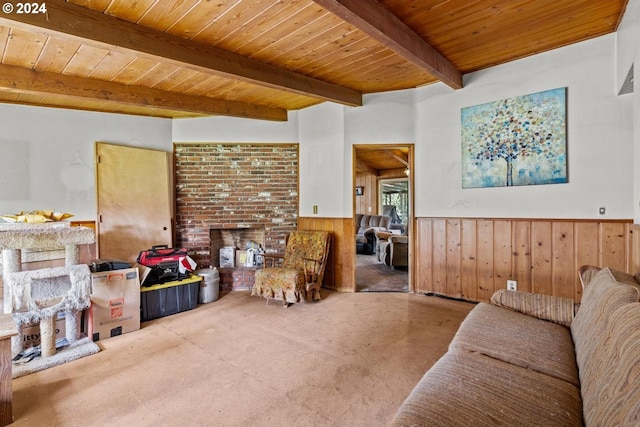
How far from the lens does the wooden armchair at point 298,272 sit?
146 inches

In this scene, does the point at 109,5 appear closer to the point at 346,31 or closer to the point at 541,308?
the point at 346,31

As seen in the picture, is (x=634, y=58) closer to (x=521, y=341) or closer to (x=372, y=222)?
(x=521, y=341)

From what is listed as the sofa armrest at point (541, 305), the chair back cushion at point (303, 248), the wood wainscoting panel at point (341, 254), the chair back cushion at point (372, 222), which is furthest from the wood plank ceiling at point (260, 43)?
the chair back cushion at point (372, 222)

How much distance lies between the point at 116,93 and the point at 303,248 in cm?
281

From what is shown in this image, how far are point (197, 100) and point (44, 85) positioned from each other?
57.1 inches

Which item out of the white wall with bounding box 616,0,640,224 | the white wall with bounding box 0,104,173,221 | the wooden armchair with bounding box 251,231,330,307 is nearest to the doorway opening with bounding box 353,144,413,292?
the wooden armchair with bounding box 251,231,330,307

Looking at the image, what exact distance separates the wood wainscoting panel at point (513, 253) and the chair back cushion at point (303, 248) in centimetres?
126

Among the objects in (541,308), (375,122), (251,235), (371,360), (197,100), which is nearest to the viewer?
(541,308)

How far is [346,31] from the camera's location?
2.58 m

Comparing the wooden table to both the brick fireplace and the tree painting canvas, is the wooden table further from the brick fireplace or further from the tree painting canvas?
the tree painting canvas

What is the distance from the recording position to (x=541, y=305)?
2041 mm

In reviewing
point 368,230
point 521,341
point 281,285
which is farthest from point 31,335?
point 368,230

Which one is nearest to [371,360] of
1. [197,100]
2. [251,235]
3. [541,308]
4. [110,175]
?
[541,308]

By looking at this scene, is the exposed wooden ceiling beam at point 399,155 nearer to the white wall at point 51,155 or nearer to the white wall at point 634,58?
the white wall at point 634,58
